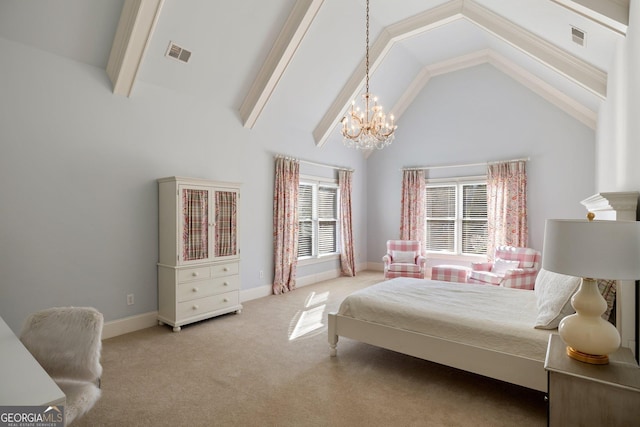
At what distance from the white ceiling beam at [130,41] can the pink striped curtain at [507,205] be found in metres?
5.61

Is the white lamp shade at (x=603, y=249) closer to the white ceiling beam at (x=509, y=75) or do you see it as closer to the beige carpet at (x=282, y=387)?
the beige carpet at (x=282, y=387)

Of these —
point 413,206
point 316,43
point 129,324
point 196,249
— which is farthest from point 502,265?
point 129,324

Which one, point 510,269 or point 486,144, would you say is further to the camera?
point 486,144

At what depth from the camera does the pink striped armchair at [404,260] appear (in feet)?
19.4

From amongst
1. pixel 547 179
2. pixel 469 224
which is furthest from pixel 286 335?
pixel 547 179

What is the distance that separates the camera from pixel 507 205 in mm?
5828

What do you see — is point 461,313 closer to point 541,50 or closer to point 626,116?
point 626,116

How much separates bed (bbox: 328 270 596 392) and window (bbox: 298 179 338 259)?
9.89ft

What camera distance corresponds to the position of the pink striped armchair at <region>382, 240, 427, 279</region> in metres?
5.91

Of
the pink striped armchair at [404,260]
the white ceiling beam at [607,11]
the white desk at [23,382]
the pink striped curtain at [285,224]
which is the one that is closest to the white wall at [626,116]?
the white ceiling beam at [607,11]

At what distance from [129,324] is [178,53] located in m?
3.20

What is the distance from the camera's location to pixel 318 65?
201 inches

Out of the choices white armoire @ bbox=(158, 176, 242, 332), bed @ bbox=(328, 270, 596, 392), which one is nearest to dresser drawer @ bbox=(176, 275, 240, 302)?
white armoire @ bbox=(158, 176, 242, 332)

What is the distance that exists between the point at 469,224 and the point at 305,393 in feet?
16.6
